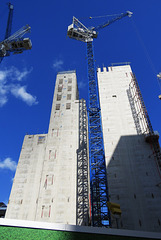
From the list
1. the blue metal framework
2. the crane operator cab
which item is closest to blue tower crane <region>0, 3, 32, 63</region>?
the crane operator cab

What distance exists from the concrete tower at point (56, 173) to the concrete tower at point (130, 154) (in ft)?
23.2

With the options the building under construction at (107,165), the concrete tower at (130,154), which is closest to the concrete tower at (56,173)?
the building under construction at (107,165)

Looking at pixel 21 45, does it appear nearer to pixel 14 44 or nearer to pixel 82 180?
pixel 14 44

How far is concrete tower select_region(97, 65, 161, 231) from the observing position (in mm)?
31203

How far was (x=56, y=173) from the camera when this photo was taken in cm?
3956

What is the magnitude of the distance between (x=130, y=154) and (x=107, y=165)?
18.5ft

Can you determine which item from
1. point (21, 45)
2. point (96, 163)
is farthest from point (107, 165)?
point (21, 45)

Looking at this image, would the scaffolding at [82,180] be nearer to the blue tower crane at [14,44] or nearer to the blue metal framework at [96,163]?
the blue metal framework at [96,163]

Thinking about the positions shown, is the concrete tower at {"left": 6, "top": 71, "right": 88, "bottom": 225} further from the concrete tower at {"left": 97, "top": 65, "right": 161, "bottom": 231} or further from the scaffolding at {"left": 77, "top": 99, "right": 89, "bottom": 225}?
the concrete tower at {"left": 97, "top": 65, "right": 161, "bottom": 231}

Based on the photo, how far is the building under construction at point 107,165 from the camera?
32906 millimetres

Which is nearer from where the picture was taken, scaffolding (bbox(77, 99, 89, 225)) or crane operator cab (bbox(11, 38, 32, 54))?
scaffolding (bbox(77, 99, 89, 225))

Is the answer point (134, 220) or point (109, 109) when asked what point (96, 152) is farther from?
point (134, 220)

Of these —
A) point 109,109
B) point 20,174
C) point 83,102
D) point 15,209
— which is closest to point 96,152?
point 109,109

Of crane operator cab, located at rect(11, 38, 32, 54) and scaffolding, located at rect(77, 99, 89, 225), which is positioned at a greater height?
crane operator cab, located at rect(11, 38, 32, 54)
